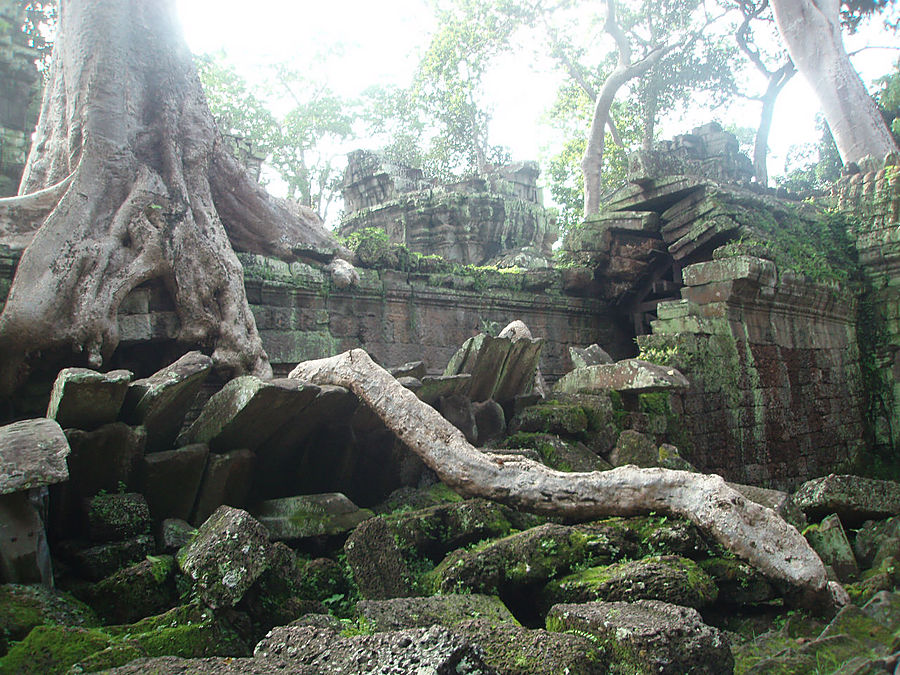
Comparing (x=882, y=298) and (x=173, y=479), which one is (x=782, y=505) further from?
(x=882, y=298)

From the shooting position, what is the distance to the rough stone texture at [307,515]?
9.09ft

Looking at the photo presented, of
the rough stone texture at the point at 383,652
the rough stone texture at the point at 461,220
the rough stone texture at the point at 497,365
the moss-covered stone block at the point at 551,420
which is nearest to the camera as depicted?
the rough stone texture at the point at 383,652

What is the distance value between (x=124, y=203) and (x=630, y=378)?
400 centimetres

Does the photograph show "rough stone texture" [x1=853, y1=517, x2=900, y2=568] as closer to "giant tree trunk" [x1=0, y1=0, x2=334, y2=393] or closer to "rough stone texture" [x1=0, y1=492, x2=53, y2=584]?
"rough stone texture" [x1=0, y1=492, x2=53, y2=584]

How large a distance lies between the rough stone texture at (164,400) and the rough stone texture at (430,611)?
1.19 meters

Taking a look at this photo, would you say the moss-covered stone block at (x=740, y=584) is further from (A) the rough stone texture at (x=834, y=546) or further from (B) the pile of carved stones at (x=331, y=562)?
(A) the rough stone texture at (x=834, y=546)

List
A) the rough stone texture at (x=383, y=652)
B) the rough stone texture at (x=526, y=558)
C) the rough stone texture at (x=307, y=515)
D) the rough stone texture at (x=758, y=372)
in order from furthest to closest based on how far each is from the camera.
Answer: the rough stone texture at (x=758, y=372) → the rough stone texture at (x=307, y=515) → the rough stone texture at (x=526, y=558) → the rough stone texture at (x=383, y=652)

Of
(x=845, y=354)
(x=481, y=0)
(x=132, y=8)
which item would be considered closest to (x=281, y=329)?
(x=132, y=8)

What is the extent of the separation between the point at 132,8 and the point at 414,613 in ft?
18.6

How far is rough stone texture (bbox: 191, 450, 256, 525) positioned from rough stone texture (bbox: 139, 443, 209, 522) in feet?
0.09

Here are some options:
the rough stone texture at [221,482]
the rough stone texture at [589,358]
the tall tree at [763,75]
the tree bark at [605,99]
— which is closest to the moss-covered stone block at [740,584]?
the rough stone texture at [221,482]

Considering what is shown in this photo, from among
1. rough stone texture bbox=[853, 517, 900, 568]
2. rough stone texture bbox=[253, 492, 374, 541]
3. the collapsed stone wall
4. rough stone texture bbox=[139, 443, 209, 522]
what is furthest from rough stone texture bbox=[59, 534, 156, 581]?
the collapsed stone wall

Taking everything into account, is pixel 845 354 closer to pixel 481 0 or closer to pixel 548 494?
pixel 548 494

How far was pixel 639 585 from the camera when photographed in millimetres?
2414
